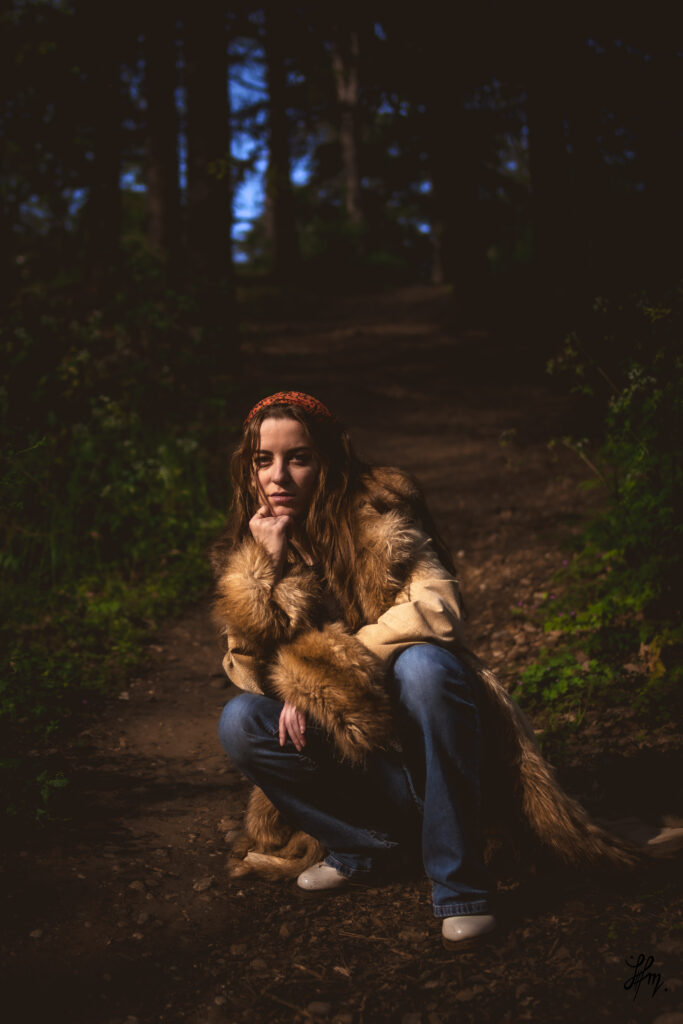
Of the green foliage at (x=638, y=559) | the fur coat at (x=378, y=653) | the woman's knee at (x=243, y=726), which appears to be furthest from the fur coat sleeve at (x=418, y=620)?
the green foliage at (x=638, y=559)

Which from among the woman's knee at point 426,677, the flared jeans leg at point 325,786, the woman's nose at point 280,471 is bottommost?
the flared jeans leg at point 325,786

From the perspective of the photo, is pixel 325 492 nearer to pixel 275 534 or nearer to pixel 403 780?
pixel 275 534

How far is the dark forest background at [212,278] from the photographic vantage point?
177 inches

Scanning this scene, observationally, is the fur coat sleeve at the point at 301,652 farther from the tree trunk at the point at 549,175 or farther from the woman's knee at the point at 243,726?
the tree trunk at the point at 549,175

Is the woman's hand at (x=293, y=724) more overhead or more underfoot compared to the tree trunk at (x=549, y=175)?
more underfoot

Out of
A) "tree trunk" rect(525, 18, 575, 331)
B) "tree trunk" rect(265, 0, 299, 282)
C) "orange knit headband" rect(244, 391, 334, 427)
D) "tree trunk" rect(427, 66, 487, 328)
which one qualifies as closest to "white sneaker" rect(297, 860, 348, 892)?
"orange knit headband" rect(244, 391, 334, 427)

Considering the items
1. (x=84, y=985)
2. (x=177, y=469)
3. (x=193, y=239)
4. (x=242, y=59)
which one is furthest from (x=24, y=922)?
(x=242, y=59)

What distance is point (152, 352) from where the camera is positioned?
320 inches

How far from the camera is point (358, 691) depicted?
8.62 ft

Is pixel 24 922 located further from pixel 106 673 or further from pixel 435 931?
pixel 106 673

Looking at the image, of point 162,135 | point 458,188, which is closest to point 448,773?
point 458,188

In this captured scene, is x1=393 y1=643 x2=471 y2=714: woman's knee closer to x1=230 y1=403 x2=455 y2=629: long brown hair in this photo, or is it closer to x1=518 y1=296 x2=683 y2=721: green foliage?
x1=230 y1=403 x2=455 y2=629: long brown hair

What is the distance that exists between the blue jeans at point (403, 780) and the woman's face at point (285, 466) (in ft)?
2.18

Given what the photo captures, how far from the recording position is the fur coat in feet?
8.73
